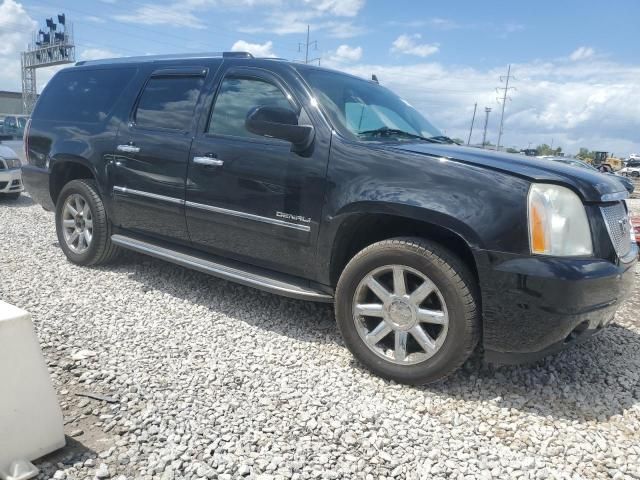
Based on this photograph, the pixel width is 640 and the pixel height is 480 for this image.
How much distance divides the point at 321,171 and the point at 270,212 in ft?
1.61

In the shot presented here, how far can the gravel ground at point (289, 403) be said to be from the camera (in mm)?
2293

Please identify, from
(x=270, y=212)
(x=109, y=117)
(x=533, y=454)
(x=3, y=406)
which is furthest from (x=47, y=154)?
(x=533, y=454)

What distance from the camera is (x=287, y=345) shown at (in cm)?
350

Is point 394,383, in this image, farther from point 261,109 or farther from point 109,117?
point 109,117

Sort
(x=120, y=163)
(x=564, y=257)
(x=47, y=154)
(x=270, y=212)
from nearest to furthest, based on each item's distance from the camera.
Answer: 1. (x=564, y=257)
2. (x=270, y=212)
3. (x=120, y=163)
4. (x=47, y=154)

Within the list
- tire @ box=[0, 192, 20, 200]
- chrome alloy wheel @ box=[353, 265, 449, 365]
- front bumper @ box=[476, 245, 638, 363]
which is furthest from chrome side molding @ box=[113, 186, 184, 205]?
tire @ box=[0, 192, 20, 200]

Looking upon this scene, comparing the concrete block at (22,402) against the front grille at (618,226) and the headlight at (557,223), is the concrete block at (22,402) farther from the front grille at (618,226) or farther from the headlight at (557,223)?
the front grille at (618,226)

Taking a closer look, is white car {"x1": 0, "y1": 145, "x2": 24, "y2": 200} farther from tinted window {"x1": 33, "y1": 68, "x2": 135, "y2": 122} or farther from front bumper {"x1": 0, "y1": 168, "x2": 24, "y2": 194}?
tinted window {"x1": 33, "y1": 68, "x2": 135, "y2": 122}

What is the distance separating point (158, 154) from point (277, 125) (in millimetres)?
1408

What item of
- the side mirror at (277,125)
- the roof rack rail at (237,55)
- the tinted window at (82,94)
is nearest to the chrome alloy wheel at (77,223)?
the tinted window at (82,94)

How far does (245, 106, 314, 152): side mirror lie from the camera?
318 cm

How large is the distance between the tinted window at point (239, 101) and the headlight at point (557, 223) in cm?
180

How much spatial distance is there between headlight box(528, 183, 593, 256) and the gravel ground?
0.93 meters

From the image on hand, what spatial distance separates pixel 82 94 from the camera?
4977 millimetres
